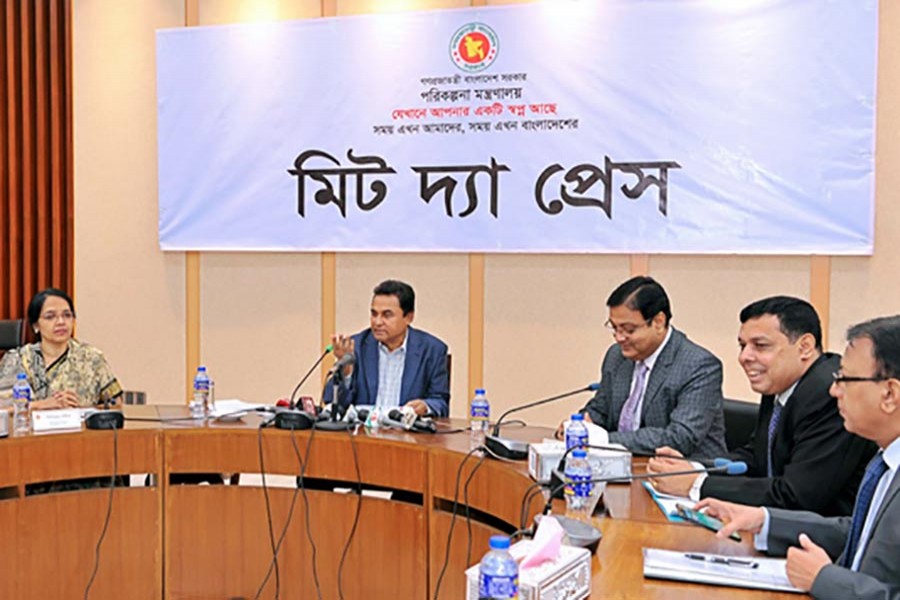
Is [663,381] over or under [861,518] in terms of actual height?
over

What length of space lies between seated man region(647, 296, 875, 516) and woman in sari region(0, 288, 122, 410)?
2457mm

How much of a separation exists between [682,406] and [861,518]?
3.53 ft

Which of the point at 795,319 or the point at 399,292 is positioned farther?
the point at 399,292

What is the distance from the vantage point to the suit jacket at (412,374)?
3.59 m

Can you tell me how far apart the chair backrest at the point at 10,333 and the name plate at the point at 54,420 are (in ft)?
7.23

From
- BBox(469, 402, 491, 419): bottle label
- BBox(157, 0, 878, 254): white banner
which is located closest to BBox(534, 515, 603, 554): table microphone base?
BBox(469, 402, 491, 419): bottle label

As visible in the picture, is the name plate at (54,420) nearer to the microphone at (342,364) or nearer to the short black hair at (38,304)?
the short black hair at (38,304)

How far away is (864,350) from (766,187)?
2.24m

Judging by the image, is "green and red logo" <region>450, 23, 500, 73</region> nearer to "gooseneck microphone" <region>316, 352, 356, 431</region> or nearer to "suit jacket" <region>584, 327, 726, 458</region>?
"gooseneck microphone" <region>316, 352, 356, 431</region>

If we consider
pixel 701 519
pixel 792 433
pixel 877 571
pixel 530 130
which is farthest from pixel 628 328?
pixel 530 130

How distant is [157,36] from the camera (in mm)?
4906

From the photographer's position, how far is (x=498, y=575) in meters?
1.40

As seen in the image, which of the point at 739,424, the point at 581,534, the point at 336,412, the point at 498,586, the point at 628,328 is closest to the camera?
the point at 498,586

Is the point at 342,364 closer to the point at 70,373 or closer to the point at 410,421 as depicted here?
the point at 410,421
